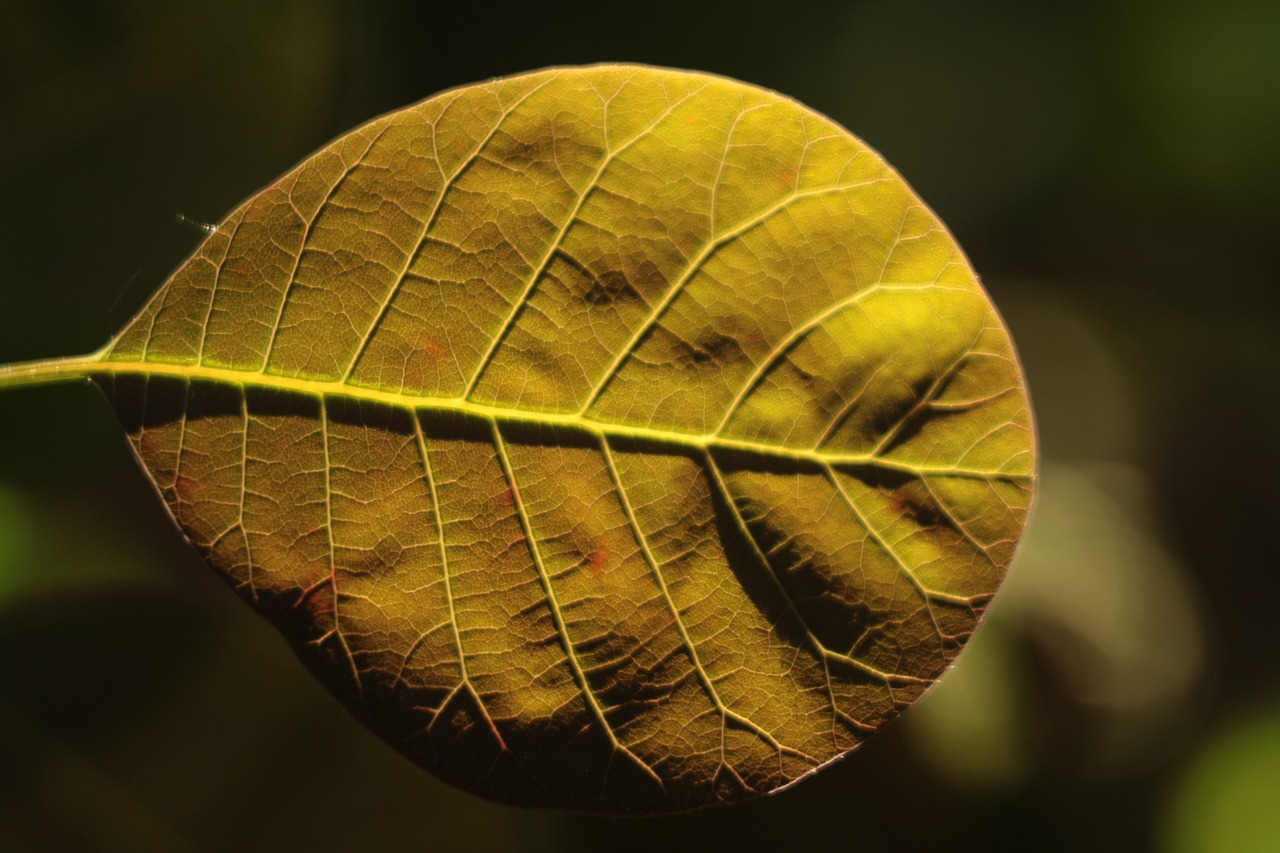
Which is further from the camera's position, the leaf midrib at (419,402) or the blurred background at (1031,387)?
the blurred background at (1031,387)

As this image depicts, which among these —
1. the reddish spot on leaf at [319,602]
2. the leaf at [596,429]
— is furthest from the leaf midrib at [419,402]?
the reddish spot on leaf at [319,602]

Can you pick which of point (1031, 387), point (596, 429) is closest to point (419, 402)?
point (596, 429)

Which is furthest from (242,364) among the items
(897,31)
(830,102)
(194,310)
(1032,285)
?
(1032,285)

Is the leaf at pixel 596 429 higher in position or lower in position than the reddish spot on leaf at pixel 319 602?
higher

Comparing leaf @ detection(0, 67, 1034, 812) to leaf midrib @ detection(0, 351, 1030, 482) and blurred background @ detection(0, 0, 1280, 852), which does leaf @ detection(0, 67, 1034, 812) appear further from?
blurred background @ detection(0, 0, 1280, 852)

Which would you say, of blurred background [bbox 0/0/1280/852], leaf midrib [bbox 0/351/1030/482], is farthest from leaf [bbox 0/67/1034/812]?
blurred background [bbox 0/0/1280/852]

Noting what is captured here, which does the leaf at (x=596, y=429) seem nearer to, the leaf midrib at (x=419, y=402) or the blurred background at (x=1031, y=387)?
the leaf midrib at (x=419, y=402)

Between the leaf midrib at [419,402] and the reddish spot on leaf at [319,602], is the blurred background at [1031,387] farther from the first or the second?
the reddish spot on leaf at [319,602]
